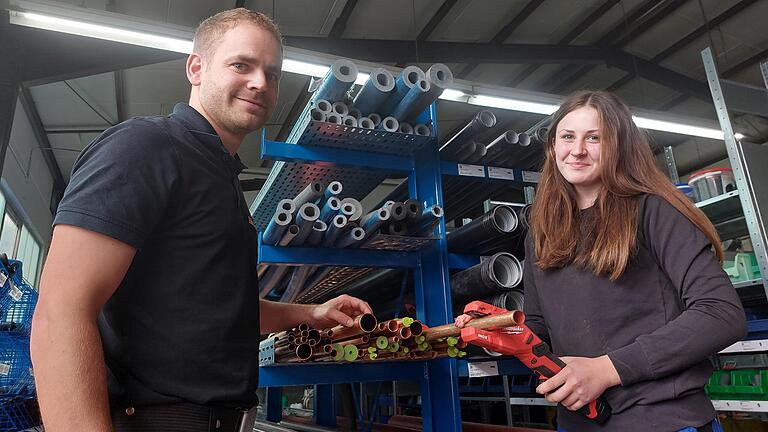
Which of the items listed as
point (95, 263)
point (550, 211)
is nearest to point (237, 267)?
point (95, 263)

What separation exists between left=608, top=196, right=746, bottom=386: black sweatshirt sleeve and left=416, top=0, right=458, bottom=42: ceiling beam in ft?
14.4

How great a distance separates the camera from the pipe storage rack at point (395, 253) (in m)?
2.17

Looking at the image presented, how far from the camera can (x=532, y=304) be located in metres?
1.59

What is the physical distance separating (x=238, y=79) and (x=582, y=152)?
0.93 meters

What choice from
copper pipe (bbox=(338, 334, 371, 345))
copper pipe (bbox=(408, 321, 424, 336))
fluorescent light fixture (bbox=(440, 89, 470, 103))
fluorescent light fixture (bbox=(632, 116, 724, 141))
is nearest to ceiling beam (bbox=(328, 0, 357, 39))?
fluorescent light fixture (bbox=(440, 89, 470, 103))

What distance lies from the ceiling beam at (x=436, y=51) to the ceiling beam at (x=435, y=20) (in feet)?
0.65

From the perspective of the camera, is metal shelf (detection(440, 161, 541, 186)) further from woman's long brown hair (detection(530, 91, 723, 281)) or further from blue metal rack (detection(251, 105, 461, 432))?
woman's long brown hair (detection(530, 91, 723, 281))

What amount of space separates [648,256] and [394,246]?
4.15 feet

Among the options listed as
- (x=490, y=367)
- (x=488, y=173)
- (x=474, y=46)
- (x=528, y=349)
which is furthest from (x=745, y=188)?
(x=474, y=46)

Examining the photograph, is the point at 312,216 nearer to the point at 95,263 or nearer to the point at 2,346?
the point at 95,263

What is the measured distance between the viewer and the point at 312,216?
2115 millimetres

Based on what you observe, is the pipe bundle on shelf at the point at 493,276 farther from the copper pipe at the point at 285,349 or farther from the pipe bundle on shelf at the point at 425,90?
the copper pipe at the point at 285,349

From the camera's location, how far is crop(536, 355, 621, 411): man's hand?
1.18 m

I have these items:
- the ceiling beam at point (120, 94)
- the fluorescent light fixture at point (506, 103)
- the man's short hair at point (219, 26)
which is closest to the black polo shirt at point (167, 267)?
the man's short hair at point (219, 26)
